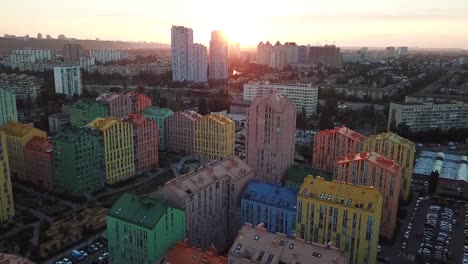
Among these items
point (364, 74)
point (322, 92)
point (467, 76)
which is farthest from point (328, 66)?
point (322, 92)

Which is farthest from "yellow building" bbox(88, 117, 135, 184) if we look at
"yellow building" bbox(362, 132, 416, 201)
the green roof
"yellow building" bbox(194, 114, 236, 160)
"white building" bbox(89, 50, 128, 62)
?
"white building" bbox(89, 50, 128, 62)

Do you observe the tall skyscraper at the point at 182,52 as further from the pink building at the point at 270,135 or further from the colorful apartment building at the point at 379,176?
the colorful apartment building at the point at 379,176

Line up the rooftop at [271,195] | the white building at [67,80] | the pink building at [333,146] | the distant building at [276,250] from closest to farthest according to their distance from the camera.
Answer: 1. the distant building at [276,250]
2. the rooftop at [271,195]
3. the pink building at [333,146]
4. the white building at [67,80]

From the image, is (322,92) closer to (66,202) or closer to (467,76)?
(467,76)

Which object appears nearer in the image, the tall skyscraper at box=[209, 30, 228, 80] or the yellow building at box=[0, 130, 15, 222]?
the yellow building at box=[0, 130, 15, 222]

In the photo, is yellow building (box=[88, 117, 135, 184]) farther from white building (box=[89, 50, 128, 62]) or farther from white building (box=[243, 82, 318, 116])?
white building (box=[89, 50, 128, 62])

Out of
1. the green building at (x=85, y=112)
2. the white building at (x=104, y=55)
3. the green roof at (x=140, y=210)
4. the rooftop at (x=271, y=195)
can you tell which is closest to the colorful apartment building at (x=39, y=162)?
the green building at (x=85, y=112)
